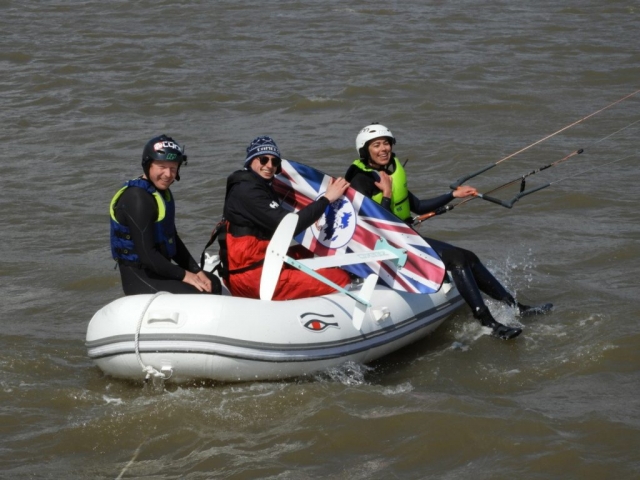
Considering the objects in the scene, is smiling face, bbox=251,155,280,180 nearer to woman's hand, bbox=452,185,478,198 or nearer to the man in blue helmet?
the man in blue helmet

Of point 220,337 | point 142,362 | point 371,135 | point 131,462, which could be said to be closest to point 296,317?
point 220,337

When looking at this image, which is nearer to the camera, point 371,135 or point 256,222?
point 256,222

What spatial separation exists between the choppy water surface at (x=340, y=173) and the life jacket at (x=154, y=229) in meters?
0.74

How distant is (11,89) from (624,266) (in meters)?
9.32

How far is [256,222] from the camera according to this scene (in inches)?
229

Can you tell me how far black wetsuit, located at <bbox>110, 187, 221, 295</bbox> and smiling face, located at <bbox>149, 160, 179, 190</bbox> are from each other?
11cm

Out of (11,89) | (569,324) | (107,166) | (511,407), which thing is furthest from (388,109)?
(511,407)

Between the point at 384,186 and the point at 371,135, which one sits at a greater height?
the point at 371,135

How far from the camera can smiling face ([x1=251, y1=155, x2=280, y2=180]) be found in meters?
5.81

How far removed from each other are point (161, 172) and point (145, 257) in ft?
1.59

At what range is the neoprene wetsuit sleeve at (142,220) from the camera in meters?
5.57

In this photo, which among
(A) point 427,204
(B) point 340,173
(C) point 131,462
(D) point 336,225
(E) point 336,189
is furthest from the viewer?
(B) point 340,173

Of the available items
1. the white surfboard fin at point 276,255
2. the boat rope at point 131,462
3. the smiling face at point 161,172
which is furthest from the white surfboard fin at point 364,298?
the boat rope at point 131,462

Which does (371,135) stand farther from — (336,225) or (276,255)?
(276,255)
